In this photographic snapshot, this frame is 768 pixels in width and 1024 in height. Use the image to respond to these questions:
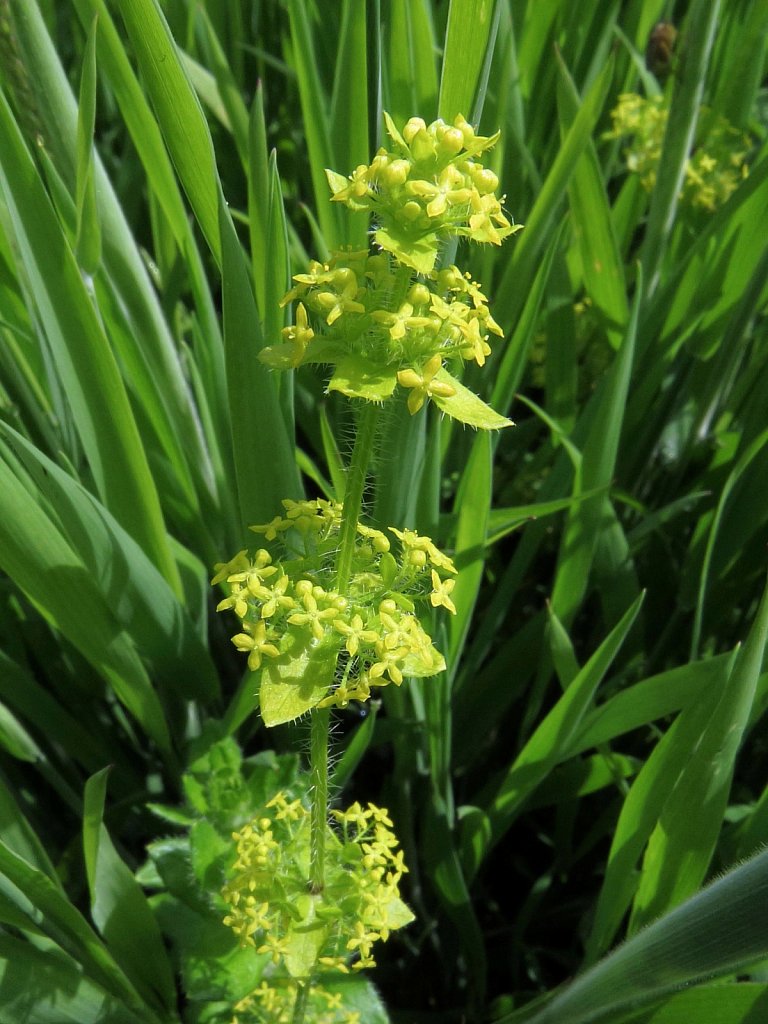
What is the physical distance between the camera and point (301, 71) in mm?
1227

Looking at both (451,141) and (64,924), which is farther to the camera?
(64,924)

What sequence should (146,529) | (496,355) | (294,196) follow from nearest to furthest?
(146,529)
(496,355)
(294,196)

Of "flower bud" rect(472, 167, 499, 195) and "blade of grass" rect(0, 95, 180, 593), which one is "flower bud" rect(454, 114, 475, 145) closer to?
"flower bud" rect(472, 167, 499, 195)

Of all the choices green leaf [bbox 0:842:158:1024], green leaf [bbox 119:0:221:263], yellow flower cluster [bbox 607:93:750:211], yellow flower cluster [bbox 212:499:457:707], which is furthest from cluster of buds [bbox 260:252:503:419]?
yellow flower cluster [bbox 607:93:750:211]

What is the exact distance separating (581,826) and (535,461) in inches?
22.5

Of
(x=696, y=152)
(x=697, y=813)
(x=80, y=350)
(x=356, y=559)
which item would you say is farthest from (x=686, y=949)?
(x=696, y=152)

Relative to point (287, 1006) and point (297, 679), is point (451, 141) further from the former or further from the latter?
point (287, 1006)

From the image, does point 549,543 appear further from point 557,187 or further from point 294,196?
point 294,196

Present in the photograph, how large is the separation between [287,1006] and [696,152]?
142 centimetres

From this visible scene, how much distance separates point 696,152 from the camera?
1.60 m

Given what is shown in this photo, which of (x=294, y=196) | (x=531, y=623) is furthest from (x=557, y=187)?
(x=294, y=196)

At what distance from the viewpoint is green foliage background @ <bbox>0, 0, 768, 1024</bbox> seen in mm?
910

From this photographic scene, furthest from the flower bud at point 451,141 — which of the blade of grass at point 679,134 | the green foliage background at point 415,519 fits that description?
the blade of grass at point 679,134

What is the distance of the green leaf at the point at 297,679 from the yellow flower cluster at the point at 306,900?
0.58 ft
